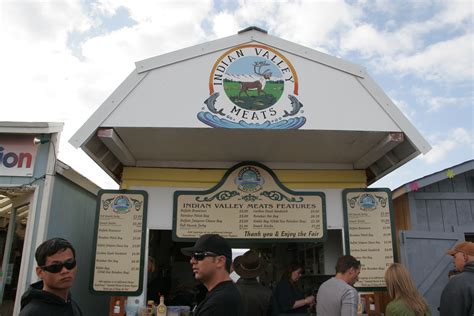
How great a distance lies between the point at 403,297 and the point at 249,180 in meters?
2.87

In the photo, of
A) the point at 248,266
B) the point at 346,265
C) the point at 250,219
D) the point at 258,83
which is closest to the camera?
the point at 346,265

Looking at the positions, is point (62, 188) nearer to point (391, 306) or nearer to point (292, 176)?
point (292, 176)

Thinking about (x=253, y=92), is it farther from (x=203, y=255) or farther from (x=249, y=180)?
(x=203, y=255)

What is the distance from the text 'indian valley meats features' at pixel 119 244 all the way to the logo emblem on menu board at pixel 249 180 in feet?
4.54

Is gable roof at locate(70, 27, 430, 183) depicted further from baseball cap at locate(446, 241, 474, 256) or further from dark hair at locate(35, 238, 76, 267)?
dark hair at locate(35, 238, 76, 267)

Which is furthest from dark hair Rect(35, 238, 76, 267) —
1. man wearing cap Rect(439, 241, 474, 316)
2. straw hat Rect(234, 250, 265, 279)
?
man wearing cap Rect(439, 241, 474, 316)

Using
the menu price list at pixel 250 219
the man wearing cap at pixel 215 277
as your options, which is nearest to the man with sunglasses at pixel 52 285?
the man wearing cap at pixel 215 277

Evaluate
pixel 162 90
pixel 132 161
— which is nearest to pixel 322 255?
pixel 132 161

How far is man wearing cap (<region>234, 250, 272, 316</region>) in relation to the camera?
12.9 ft

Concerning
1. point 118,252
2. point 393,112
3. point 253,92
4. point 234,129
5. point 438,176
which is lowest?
point 118,252

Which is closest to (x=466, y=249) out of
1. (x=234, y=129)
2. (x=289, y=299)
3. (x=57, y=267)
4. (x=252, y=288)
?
(x=252, y=288)

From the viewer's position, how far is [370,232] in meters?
5.64

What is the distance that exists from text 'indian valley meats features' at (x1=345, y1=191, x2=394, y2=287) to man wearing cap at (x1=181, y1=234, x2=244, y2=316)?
3.73 meters

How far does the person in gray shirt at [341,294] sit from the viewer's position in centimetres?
346
